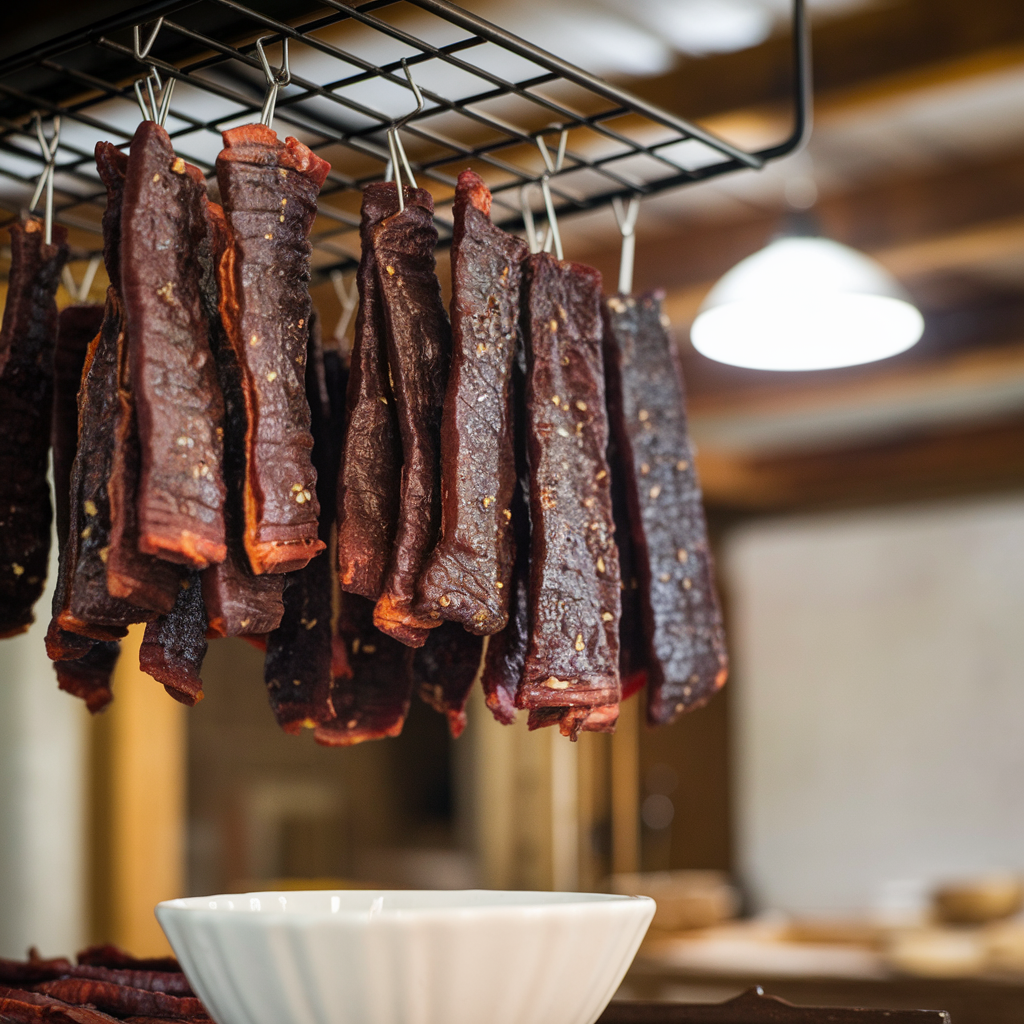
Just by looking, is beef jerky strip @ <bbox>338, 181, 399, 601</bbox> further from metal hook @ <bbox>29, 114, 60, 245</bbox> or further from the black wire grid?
metal hook @ <bbox>29, 114, 60, 245</bbox>

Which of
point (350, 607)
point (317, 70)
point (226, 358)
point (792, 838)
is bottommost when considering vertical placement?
point (792, 838)

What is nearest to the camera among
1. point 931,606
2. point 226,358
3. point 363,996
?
point 363,996

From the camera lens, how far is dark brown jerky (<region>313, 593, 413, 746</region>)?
1132 mm

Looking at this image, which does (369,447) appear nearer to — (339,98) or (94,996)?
(339,98)

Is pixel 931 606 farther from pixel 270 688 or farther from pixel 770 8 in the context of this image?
pixel 270 688

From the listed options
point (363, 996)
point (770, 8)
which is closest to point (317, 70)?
point (770, 8)

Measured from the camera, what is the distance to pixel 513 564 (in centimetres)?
101

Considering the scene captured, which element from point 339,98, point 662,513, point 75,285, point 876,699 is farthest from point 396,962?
point 876,699

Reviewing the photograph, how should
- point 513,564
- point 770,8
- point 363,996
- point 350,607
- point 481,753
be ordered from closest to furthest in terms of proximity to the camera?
point 363,996
point 513,564
point 350,607
point 770,8
point 481,753

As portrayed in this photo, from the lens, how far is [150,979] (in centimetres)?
105

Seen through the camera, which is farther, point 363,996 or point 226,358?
point 226,358

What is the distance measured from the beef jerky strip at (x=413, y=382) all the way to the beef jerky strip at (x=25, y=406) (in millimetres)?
327

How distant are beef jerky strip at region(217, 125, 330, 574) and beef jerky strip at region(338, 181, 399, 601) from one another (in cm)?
5

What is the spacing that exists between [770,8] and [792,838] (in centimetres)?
489
